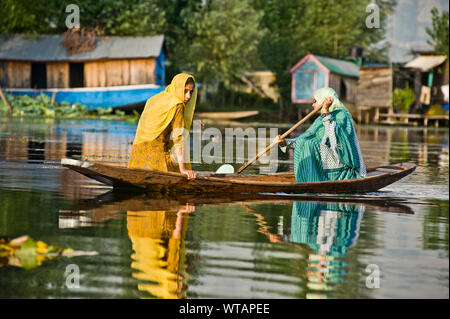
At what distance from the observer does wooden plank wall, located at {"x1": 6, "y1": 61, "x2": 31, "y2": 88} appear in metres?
35.9

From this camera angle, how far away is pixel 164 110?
8.80 meters

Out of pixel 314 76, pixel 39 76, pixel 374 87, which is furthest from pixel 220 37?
pixel 374 87

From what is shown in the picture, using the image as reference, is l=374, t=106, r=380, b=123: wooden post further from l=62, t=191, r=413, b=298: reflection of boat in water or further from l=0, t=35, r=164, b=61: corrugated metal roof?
l=62, t=191, r=413, b=298: reflection of boat in water

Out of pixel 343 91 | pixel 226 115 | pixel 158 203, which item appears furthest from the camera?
pixel 343 91

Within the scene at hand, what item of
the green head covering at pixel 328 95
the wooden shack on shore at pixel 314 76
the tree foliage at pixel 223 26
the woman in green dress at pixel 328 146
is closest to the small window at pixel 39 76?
the tree foliage at pixel 223 26

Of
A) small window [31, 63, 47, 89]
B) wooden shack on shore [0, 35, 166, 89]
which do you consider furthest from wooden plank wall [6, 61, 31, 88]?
small window [31, 63, 47, 89]

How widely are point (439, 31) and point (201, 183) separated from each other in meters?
36.4

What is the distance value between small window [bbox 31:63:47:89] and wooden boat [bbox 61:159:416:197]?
28.5 metres

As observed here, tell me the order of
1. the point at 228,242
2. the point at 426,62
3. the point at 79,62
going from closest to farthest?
1. the point at 228,242
2. the point at 79,62
3. the point at 426,62

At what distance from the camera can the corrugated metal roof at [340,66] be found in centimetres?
4236

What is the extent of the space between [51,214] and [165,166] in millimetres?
2069

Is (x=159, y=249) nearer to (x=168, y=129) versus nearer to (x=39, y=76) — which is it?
(x=168, y=129)
